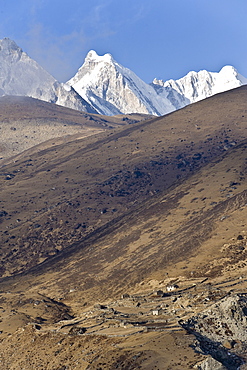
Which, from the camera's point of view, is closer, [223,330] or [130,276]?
[223,330]

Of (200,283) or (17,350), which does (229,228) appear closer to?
(200,283)

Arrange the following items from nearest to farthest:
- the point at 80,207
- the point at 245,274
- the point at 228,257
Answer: the point at 245,274 → the point at 228,257 → the point at 80,207

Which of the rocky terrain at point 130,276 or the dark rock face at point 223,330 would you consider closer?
the dark rock face at point 223,330

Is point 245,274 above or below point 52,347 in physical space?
below

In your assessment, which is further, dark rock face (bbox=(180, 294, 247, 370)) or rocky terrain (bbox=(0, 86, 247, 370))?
rocky terrain (bbox=(0, 86, 247, 370))

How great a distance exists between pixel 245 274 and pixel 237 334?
29667mm

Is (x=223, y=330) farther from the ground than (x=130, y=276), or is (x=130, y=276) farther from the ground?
(x=223, y=330)

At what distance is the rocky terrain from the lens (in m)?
59.8

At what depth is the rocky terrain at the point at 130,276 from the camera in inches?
2355

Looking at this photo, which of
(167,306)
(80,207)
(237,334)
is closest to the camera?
(237,334)

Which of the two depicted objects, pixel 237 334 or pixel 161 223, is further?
pixel 161 223

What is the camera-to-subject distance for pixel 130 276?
113 meters

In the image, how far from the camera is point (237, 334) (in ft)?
199

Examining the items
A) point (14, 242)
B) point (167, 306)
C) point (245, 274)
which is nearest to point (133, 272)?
point (245, 274)
